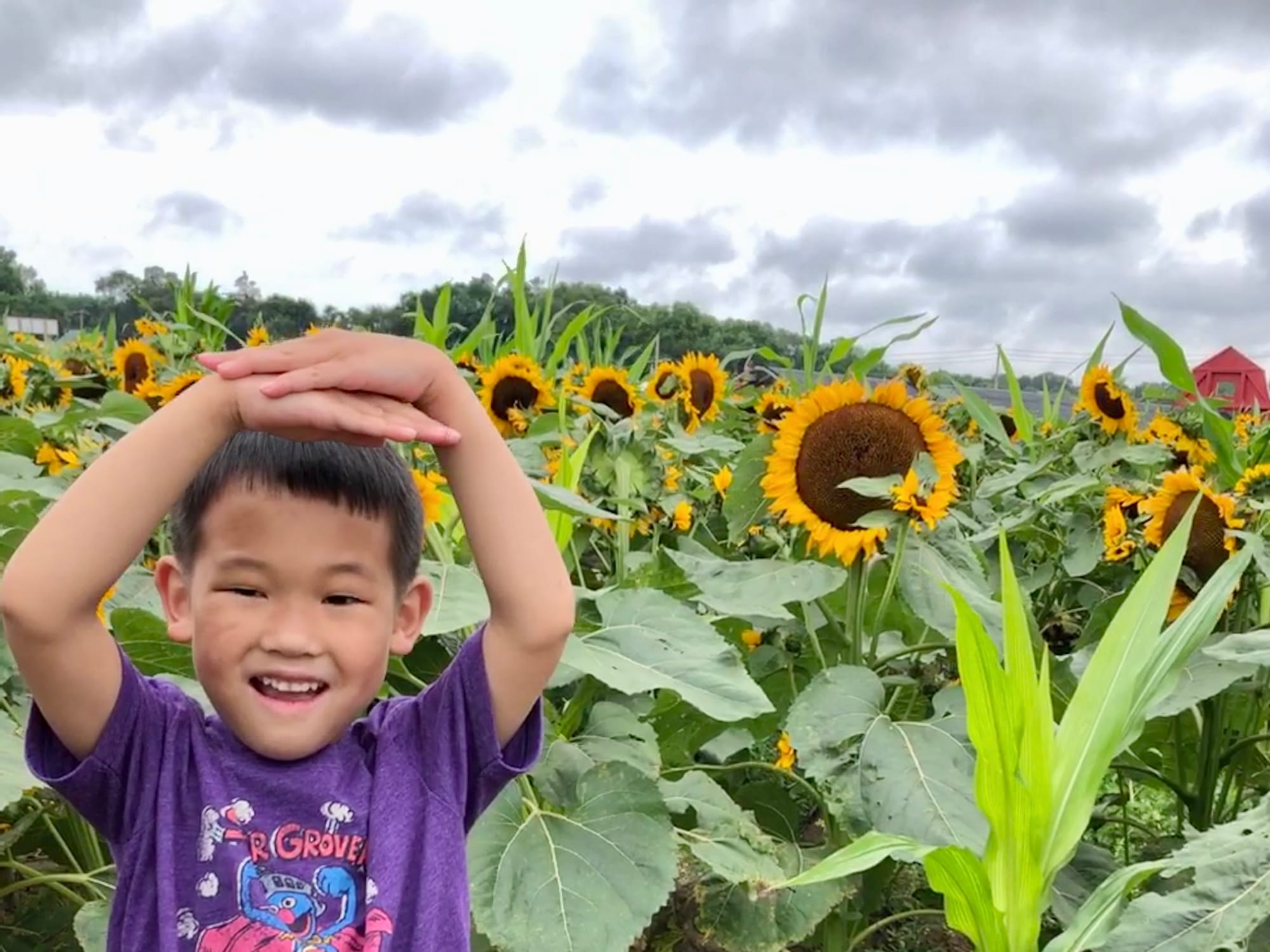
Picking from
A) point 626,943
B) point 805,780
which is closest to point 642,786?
point 626,943

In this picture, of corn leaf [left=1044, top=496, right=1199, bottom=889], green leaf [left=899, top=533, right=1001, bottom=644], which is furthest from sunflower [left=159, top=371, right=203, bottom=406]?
corn leaf [left=1044, top=496, right=1199, bottom=889]

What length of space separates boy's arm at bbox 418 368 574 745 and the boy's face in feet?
0.23

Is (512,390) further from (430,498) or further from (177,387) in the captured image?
(430,498)

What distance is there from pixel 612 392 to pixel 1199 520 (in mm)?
1177

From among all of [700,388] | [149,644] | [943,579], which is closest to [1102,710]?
[943,579]

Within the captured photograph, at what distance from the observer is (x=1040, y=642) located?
164 cm

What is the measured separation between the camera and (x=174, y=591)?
791mm

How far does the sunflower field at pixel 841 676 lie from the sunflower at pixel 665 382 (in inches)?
14.2

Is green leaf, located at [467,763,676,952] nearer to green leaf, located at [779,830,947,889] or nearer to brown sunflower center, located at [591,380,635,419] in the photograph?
green leaf, located at [779,830,947,889]

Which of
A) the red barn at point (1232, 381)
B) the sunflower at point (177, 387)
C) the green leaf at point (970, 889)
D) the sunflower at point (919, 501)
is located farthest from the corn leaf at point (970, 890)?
the sunflower at point (177, 387)

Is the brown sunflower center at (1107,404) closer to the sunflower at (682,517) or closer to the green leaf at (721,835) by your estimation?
the sunflower at (682,517)

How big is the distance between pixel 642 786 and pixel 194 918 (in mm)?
490

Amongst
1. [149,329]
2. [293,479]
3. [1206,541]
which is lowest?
[1206,541]

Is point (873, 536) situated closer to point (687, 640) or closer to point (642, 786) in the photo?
point (687, 640)
